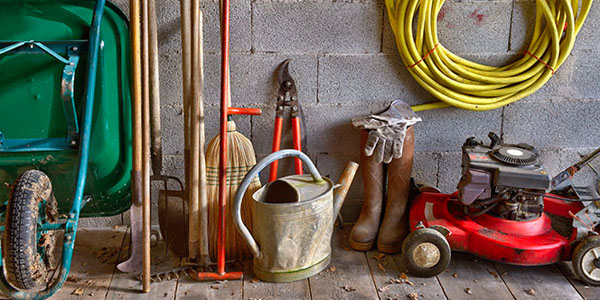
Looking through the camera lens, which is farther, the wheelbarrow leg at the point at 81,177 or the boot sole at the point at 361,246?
the boot sole at the point at 361,246

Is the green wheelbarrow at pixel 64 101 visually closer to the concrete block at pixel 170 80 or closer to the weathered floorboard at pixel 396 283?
the concrete block at pixel 170 80

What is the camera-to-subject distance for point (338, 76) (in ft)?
10.5

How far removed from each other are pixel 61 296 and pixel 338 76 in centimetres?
173

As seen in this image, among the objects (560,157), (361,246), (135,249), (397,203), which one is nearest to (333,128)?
(397,203)

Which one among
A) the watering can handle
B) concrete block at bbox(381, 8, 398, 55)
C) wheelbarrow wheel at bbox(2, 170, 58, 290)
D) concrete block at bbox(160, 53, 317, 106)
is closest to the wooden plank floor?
the watering can handle

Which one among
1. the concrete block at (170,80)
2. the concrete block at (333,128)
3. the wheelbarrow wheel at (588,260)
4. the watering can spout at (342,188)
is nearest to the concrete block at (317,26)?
the concrete block at (333,128)

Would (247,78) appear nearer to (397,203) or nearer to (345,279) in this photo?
(397,203)

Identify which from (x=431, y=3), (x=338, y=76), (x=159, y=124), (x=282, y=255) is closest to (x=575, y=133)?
(x=431, y=3)

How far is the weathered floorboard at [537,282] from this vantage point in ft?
8.95

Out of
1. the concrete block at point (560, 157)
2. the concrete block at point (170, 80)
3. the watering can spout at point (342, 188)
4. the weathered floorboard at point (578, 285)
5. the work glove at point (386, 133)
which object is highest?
the concrete block at point (170, 80)

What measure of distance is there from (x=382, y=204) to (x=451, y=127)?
0.59 metres

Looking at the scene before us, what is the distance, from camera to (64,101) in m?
2.73

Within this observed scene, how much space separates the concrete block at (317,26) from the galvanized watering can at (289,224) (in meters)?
0.69

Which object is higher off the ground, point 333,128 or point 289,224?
point 333,128
